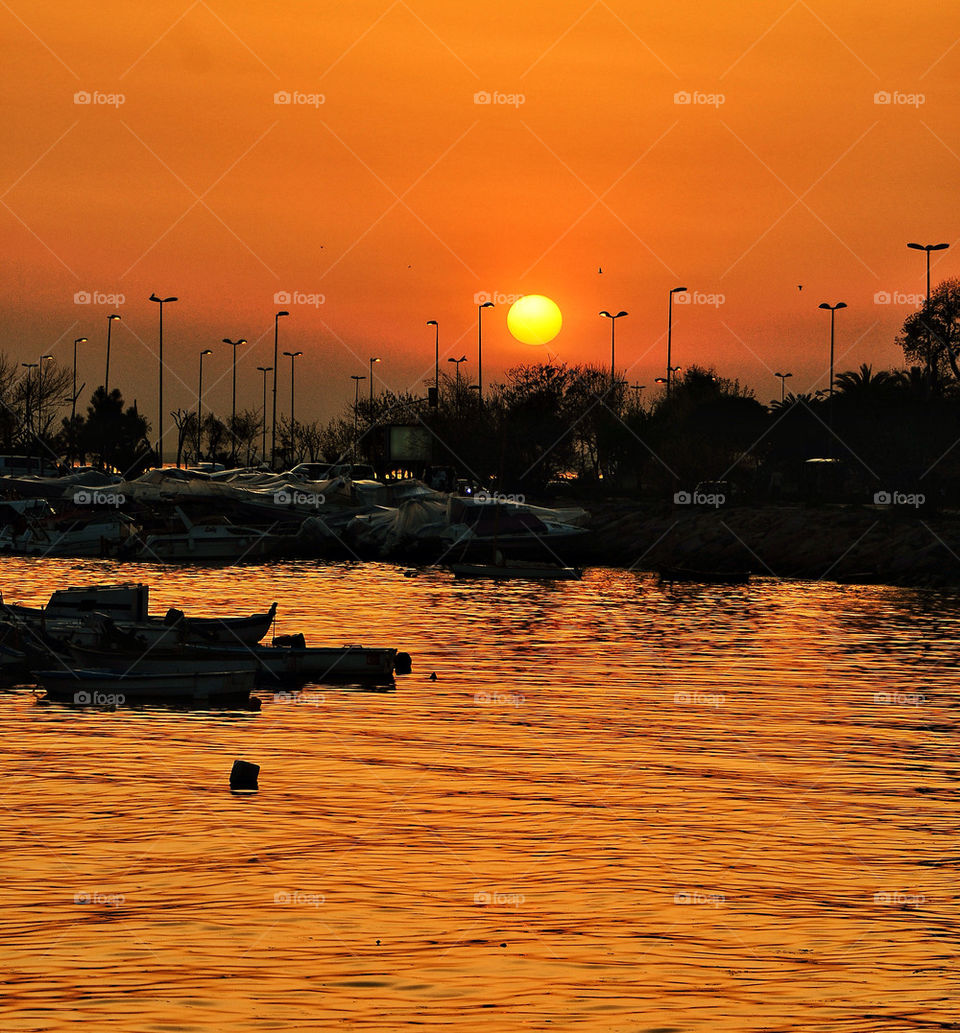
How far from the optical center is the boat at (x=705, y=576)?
76.0 m

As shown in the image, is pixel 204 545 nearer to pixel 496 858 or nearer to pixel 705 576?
pixel 705 576

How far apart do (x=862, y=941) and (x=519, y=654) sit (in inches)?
1123

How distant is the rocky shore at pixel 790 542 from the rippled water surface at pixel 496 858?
40221 mm

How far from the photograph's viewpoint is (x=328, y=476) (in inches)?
4899

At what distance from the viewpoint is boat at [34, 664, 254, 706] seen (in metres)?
32.0

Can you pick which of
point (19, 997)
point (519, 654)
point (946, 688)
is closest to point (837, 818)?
point (19, 997)

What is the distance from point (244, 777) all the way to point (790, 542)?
219 feet

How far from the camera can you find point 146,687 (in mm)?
32250

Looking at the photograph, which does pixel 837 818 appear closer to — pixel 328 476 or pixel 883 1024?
pixel 883 1024

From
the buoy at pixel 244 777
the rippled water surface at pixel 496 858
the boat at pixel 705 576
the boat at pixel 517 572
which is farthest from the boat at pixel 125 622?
the boat at pixel 705 576

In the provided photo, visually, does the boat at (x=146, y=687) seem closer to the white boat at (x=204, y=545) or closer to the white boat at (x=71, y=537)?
the white boat at (x=204, y=545)

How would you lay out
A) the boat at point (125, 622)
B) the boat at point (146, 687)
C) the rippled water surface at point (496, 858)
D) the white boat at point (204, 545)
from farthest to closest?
1. the white boat at point (204, 545)
2. the boat at point (125, 622)
3. the boat at point (146, 687)
4. the rippled water surface at point (496, 858)

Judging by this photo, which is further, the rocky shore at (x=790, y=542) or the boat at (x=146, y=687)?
the rocky shore at (x=790, y=542)

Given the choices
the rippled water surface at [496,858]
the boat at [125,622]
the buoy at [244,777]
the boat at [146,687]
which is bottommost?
the rippled water surface at [496,858]
